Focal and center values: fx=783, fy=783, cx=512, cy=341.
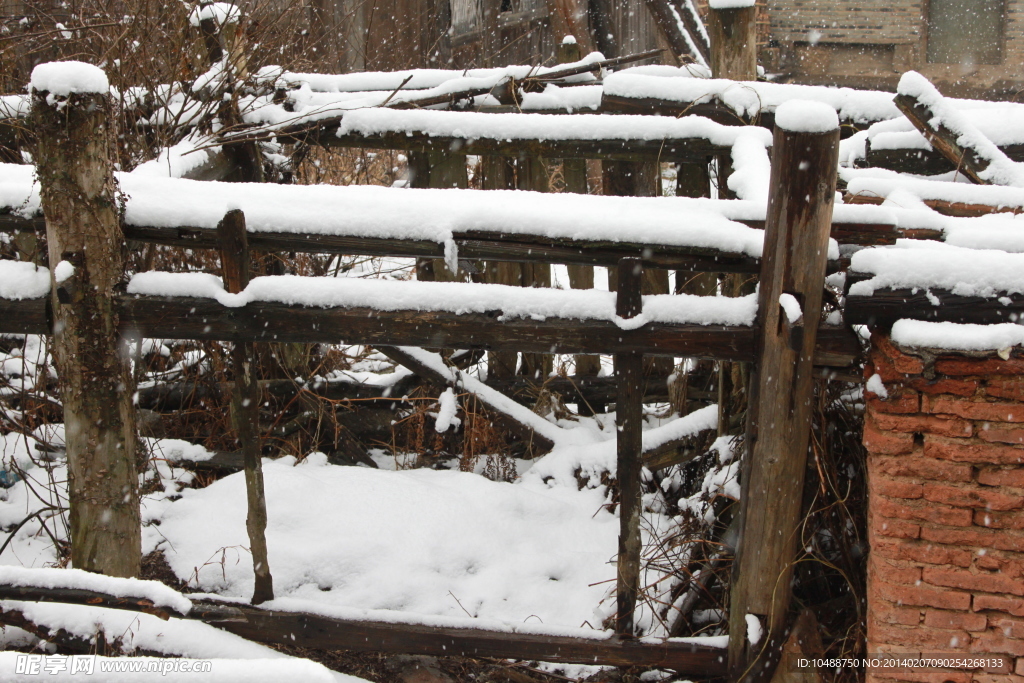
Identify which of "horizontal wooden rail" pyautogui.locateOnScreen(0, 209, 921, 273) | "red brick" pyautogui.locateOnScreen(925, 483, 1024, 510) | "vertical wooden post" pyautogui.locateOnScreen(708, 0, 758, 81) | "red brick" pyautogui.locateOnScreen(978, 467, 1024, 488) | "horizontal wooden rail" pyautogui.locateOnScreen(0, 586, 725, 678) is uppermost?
"vertical wooden post" pyautogui.locateOnScreen(708, 0, 758, 81)

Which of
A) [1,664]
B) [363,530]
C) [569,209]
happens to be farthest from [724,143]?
[1,664]

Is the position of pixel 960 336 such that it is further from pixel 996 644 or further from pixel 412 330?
pixel 412 330

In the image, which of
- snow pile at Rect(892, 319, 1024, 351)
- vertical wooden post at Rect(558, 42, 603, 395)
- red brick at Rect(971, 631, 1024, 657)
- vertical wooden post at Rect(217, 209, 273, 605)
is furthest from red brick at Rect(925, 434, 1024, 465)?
vertical wooden post at Rect(217, 209, 273, 605)

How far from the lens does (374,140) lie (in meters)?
4.51

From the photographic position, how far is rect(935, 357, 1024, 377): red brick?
2402 millimetres

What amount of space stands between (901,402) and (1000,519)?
0.47 metres

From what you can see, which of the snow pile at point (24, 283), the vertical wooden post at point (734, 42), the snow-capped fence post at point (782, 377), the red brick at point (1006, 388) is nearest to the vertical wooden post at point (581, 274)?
the vertical wooden post at point (734, 42)

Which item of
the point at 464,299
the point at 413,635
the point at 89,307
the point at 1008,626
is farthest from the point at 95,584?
the point at 1008,626

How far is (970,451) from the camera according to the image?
2.48 m

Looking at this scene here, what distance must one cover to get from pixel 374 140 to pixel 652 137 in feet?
5.23

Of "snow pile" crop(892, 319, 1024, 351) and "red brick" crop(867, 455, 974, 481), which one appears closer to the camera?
"snow pile" crop(892, 319, 1024, 351)

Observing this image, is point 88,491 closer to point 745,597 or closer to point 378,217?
point 378,217

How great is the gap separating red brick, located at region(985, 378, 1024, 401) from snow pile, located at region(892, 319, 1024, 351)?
13 cm

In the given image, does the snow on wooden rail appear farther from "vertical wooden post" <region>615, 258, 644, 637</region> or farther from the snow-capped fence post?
the snow-capped fence post
